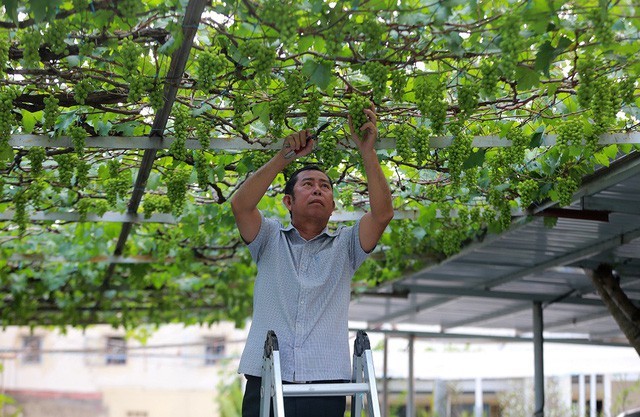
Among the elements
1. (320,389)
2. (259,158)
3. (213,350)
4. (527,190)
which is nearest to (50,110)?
(259,158)

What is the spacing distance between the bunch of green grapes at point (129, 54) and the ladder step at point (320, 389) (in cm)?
143

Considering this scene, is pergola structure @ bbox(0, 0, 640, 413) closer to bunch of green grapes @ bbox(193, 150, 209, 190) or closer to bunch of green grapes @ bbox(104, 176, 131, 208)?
bunch of green grapes @ bbox(104, 176, 131, 208)

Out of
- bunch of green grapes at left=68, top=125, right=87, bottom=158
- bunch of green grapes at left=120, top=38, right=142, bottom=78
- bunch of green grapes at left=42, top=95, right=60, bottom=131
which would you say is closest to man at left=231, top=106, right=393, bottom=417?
bunch of green grapes at left=120, top=38, right=142, bottom=78

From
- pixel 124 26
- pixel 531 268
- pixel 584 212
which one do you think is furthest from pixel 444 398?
pixel 124 26

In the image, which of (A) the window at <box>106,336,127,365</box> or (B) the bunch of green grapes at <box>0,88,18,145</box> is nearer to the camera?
(B) the bunch of green grapes at <box>0,88,18,145</box>

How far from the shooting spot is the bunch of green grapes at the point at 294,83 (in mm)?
4297

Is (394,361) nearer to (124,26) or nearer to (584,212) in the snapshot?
(584,212)

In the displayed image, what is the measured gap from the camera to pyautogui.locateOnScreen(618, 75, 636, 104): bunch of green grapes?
416cm

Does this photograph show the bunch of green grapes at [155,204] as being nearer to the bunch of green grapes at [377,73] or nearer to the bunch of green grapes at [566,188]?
the bunch of green grapes at [566,188]

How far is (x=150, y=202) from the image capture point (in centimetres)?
663

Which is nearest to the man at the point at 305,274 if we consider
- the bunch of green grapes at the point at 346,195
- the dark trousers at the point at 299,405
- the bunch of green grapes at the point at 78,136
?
the dark trousers at the point at 299,405

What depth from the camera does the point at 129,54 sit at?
157 inches

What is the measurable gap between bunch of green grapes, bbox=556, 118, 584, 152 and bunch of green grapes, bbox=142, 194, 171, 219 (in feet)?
9.17

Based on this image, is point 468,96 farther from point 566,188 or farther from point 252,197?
point 566,188
